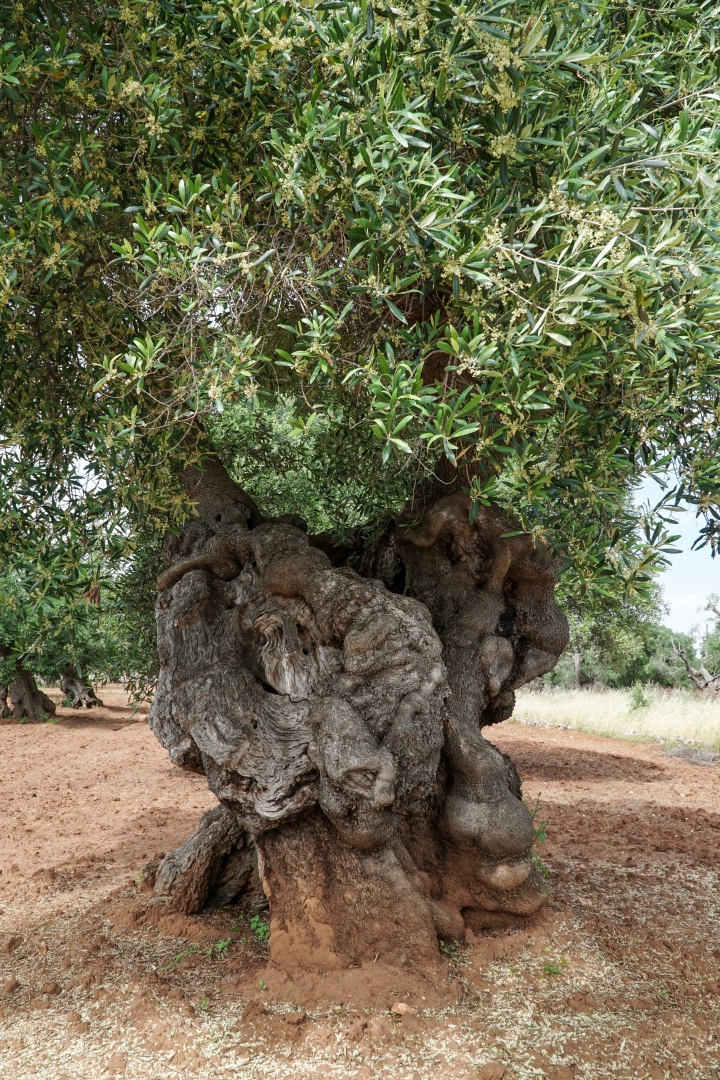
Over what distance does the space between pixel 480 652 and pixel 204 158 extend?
3.86m

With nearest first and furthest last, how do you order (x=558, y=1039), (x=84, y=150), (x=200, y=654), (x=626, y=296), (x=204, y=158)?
1. (x=626, y=296)
2. (x=84, y=150)
3. (x=558, y=1039)
4. (x=204, y=158)
5. (x=200, y=654)

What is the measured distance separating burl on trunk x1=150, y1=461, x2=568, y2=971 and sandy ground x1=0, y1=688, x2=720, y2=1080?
310 mm

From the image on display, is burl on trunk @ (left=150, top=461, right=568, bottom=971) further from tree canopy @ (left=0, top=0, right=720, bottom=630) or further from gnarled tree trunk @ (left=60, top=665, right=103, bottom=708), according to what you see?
gnarled tree trunk @ (left=60, top=665, right=103, bottom=708)

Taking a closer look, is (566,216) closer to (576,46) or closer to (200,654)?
(576,46)

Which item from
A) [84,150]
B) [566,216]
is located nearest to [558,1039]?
[566,216]

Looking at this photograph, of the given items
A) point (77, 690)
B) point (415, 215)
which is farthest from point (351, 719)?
point (77, 690)

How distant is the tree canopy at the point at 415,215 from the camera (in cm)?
321

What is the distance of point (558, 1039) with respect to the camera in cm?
405

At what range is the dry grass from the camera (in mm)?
15734

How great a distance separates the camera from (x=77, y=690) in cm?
1873

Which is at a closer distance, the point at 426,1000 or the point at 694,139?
the point at 694,139

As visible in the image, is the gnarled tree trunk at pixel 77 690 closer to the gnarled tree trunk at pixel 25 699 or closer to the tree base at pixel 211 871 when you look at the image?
the gnarled tree trunk at pixel 25 699

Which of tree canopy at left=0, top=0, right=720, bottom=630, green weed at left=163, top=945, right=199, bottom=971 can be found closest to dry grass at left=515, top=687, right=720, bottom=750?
green weed at left=163, top=945, right=199, bottom=971

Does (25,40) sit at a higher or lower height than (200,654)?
higher
